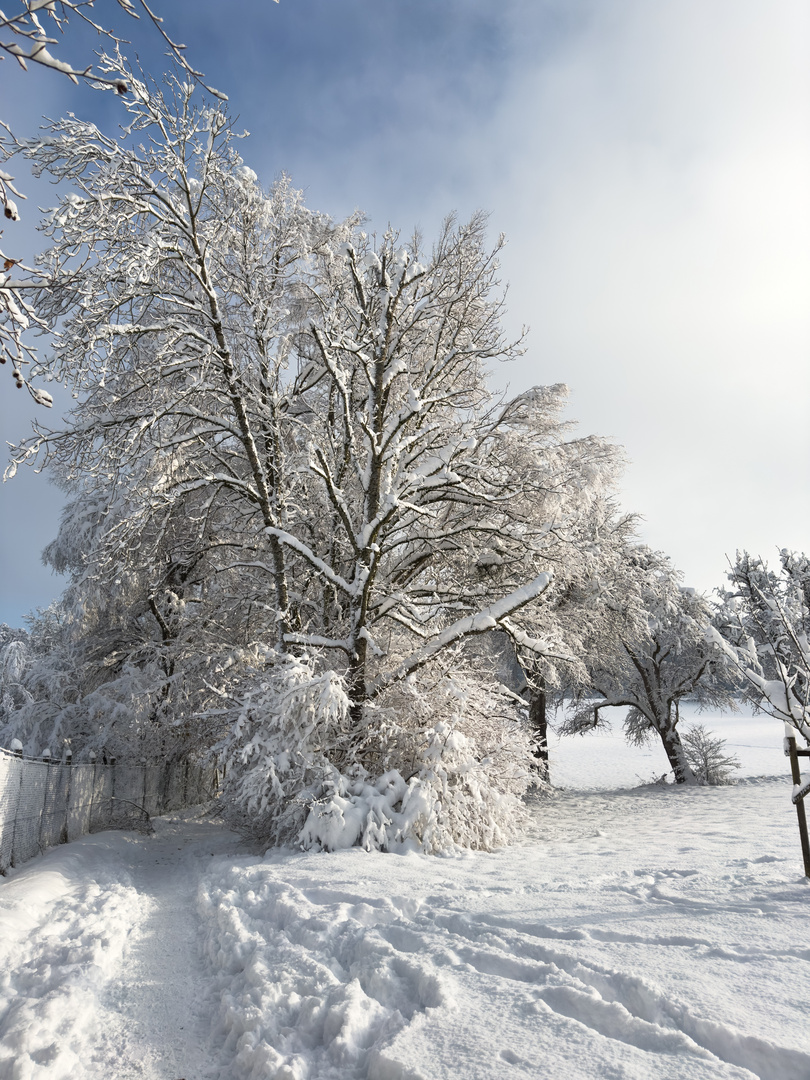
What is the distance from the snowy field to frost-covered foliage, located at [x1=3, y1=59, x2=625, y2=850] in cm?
170

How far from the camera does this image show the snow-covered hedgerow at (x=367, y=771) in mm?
6836

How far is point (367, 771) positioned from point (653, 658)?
12.5m

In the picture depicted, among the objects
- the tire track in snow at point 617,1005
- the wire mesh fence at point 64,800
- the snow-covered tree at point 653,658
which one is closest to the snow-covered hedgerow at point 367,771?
the wire mesh fence at point 64,800

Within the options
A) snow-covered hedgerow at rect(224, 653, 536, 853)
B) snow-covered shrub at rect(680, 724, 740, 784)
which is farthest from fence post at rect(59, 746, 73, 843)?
snow-covered shrub at rect(680, 724, 740, 784)

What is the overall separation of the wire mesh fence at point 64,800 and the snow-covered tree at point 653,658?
30.0 feet

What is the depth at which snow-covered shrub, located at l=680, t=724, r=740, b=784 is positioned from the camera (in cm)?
1670

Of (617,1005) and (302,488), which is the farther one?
(302,488)

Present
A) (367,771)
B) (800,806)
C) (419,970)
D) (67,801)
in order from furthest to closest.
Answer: (67,801) < (367,771) < (800,806) < (419,970)

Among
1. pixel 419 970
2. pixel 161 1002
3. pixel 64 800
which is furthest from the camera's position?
pixel 64 800

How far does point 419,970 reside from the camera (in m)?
3.16

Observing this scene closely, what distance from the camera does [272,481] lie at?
1011 cm

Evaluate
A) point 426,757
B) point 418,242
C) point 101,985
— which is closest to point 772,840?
point 426,757

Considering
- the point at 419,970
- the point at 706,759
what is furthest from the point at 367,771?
the point at 706,759

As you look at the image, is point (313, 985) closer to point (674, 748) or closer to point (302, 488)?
point (302, 488)
